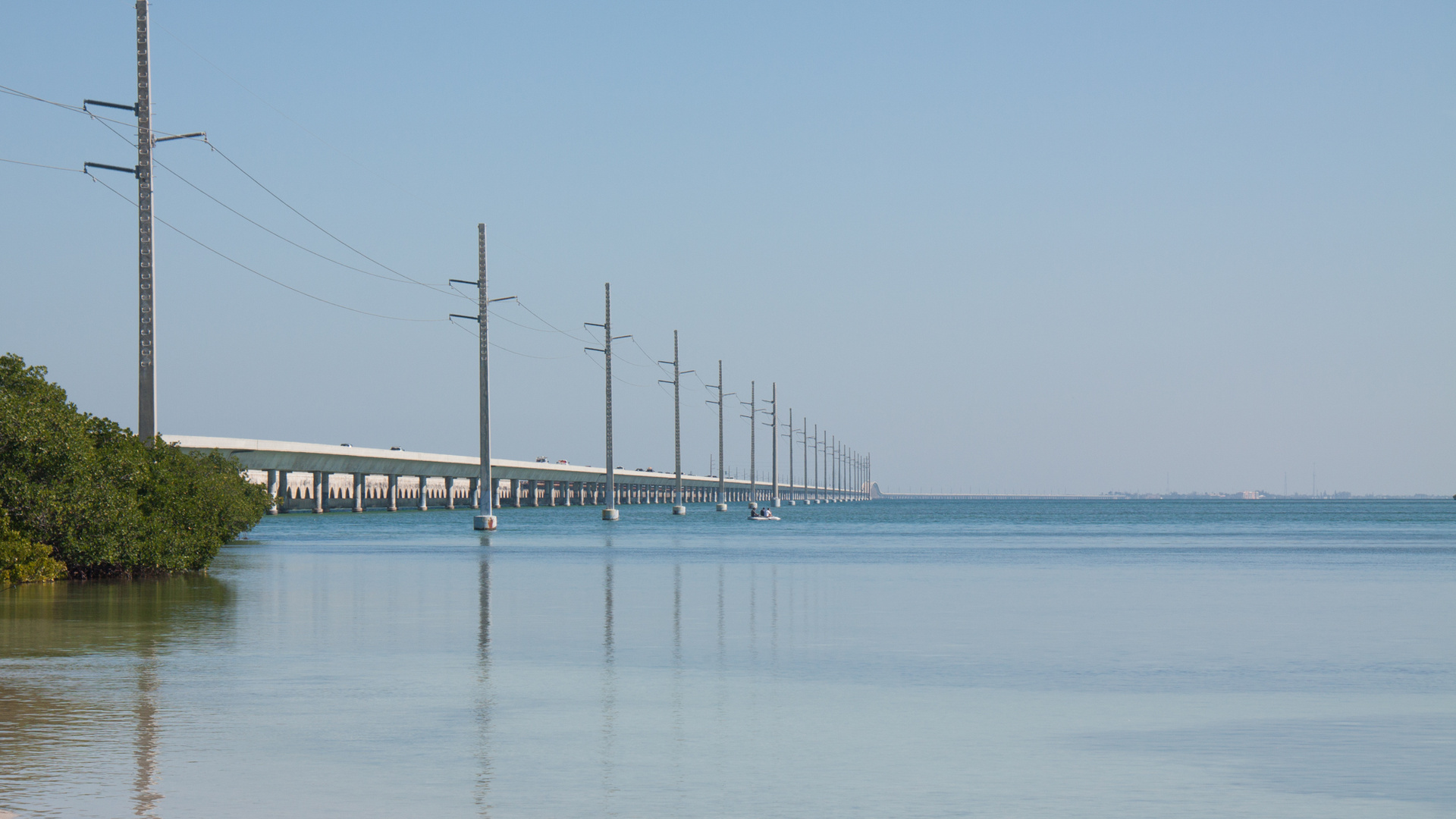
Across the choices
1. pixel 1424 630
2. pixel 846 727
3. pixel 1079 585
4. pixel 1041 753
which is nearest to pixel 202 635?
pixel 846 727

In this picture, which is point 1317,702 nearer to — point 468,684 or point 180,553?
point 468,684

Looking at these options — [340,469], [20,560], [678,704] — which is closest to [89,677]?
[678,704]

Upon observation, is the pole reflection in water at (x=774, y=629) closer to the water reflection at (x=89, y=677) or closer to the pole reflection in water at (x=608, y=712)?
the pole reflection in water at (x=608, y=712)

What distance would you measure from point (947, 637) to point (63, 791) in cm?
1221

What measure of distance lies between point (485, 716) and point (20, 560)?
1919 cm

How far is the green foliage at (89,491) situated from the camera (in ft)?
92.0

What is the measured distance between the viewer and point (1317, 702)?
13039 mm

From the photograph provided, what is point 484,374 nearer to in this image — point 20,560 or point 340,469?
point 20,560

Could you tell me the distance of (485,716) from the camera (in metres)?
12.0

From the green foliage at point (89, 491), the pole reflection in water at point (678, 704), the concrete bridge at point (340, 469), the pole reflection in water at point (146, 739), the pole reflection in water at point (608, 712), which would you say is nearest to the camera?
the pole reflection in water at point (146, 739)

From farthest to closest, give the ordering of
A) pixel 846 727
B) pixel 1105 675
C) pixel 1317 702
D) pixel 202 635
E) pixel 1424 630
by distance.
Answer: pixel 1424 630
pixel 202 635
pixel 1105 675
pixel 1317 702
pixel 846 727

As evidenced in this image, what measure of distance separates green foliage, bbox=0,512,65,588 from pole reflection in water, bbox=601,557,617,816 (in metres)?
12.5

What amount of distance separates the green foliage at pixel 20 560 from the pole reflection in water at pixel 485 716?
34.0 feet

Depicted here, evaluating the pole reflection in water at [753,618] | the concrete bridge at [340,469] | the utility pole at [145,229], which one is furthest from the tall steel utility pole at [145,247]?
the concrete bridge at [340,469]
